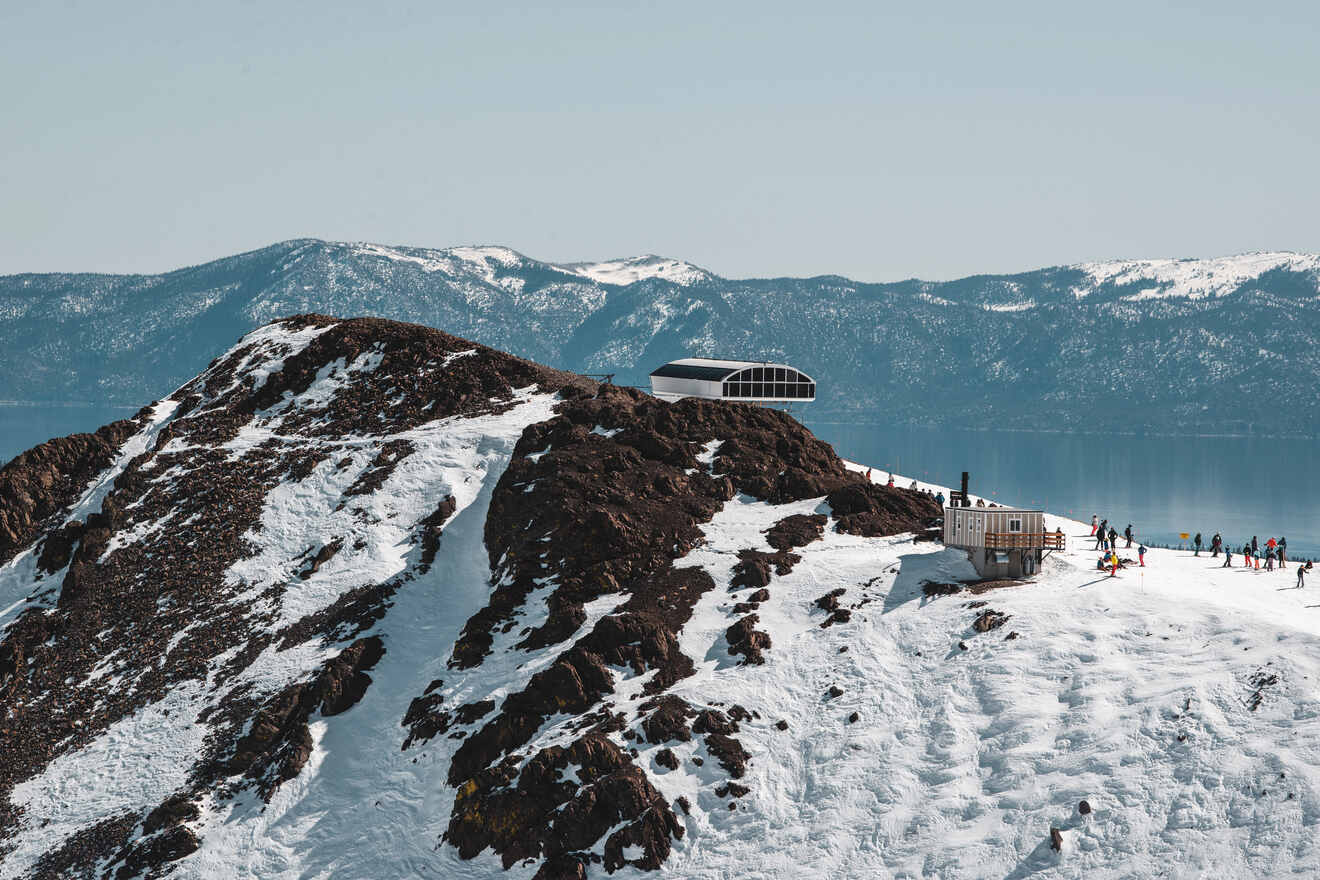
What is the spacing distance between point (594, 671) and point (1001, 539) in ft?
72.9

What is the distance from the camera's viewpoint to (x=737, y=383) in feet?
335

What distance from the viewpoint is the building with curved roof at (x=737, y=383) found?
10188 cm

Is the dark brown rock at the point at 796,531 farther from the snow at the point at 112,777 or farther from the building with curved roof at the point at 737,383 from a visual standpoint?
Result: the snow at the point at 112,777

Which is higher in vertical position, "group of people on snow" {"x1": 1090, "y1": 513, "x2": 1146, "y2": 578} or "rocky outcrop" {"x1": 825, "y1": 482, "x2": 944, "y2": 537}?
"rocky outcrop" {"x1": 825, "y1": 482, "x2": 944, "y2": 537}

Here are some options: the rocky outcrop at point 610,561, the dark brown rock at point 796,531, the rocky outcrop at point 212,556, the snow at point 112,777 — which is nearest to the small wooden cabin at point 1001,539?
the dark brown rock at point 796,531

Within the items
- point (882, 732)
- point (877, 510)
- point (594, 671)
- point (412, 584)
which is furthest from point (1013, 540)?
point (412, 584)

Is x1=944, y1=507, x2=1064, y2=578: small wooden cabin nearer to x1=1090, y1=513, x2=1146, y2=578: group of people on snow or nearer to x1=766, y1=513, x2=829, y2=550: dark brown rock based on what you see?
x1=1090, y1=513, x2=1146, y2=578: group of people on snow

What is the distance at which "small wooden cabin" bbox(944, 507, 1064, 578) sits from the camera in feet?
212

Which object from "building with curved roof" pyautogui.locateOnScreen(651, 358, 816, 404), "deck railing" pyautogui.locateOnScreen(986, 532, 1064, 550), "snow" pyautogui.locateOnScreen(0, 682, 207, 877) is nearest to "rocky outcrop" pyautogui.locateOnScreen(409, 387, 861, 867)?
"deck railing" pyautogui.locateOnScreen(986, 532, 1064, 550)

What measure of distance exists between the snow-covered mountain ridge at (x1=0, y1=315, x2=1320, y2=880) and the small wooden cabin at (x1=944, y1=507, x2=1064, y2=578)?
218cm

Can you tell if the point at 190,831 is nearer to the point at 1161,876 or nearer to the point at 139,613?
the point at 139,613

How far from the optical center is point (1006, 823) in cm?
4791

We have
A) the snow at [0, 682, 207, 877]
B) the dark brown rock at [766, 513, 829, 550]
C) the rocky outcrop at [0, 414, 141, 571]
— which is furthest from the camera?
the rocky outcrop at [0, 414, 141, 571]

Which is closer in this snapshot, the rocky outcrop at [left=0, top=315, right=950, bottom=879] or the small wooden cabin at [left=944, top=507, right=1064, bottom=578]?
the rocky outcrop at [left=0, top=315, right=950, bottom=879]
